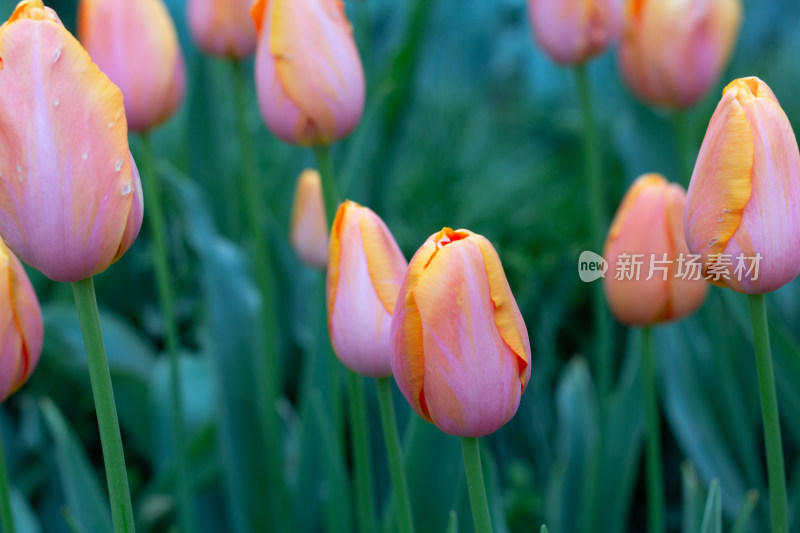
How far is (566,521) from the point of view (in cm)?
98

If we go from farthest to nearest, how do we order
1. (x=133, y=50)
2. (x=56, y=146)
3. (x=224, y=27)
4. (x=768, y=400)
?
(x=224, y=27) < (x=133, y=50) < (x=768, y=400) < (x=56, y=146)

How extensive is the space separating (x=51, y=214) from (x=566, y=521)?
742 millimetres

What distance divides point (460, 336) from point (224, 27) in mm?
604

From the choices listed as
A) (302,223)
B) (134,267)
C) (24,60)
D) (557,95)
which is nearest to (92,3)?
(302,223)

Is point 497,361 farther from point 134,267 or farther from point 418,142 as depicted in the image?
point 418,142

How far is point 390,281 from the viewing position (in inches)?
21.5

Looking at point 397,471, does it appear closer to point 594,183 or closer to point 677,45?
point 594,183

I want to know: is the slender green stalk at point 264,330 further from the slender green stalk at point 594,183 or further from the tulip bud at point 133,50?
the slender green stalk at point 594,183

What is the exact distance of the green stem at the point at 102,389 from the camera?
0.45 meters

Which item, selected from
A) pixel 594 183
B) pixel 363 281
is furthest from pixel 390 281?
pixel 594 183

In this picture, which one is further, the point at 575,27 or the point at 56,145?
the point at 575,27

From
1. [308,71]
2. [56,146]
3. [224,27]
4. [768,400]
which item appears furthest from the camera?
[224,27]

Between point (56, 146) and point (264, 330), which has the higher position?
point (56, 146)

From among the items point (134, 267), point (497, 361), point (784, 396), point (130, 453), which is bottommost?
point (130, 453)
